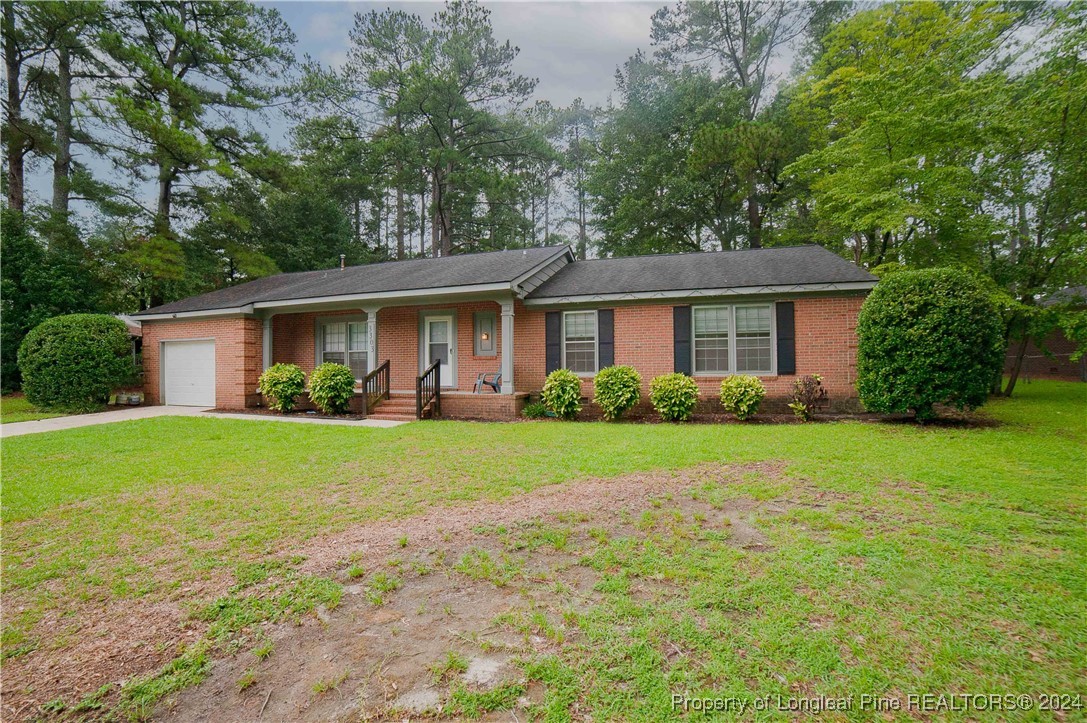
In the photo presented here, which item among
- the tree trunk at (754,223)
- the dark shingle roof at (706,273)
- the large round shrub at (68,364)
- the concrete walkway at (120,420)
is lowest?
the concrete walkway at (120,420)

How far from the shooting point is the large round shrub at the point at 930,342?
306 inches

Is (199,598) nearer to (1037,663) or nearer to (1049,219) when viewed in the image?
(1037,663)

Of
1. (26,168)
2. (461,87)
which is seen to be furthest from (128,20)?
(461,87)

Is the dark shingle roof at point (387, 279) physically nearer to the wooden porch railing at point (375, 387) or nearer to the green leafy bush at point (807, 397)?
the wooden porch railing at point (375, 387)

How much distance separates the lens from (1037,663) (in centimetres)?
211

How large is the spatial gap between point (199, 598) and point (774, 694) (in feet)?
10.7

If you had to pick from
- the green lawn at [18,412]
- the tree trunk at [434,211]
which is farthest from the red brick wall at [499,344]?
the tree trunk at [434,211]

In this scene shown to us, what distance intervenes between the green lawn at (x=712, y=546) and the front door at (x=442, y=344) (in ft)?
17.5

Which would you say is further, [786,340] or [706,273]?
[706,273]

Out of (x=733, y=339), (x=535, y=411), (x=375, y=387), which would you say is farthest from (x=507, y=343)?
(x=733, y=339)

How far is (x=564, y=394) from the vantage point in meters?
10.3

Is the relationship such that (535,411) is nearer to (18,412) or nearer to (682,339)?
(682,339)

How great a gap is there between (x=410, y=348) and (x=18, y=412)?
975cm

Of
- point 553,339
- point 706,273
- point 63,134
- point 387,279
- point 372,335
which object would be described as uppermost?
point 63,134
